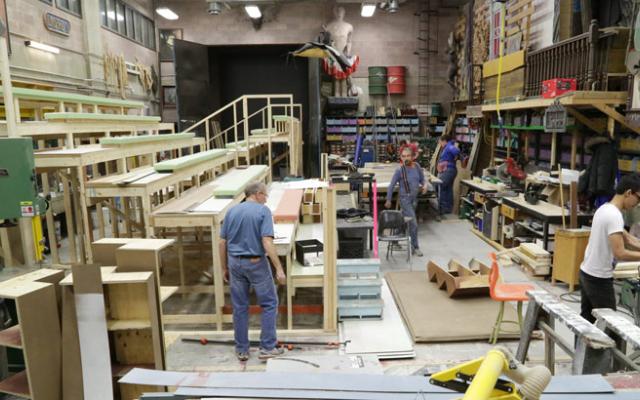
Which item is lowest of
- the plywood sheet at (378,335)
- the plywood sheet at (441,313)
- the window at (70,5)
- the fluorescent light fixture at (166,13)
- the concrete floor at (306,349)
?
the concrete floor at (306,349)

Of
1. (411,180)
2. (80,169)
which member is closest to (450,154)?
(411,180)

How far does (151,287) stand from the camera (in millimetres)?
3088

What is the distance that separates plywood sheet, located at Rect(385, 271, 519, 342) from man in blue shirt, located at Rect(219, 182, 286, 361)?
1.57 m

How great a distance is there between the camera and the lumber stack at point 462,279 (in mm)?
5602

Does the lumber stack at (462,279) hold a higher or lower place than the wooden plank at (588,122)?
lower

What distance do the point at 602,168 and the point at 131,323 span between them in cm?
628

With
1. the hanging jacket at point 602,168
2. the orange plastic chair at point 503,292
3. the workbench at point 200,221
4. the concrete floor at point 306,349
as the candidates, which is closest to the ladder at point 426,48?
the hanging jacket at point 602,168

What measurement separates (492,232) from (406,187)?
2071mm

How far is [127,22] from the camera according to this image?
1461 cm

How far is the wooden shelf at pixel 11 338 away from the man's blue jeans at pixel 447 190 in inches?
353

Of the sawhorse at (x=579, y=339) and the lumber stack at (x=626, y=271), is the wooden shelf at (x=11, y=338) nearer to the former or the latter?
the sawhorse at (x=579, y=339)

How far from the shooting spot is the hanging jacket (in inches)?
250

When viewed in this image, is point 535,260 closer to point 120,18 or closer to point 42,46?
point 42,46

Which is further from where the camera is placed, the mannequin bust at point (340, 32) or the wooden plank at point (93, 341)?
the mannequin bust at point (340, 32)
